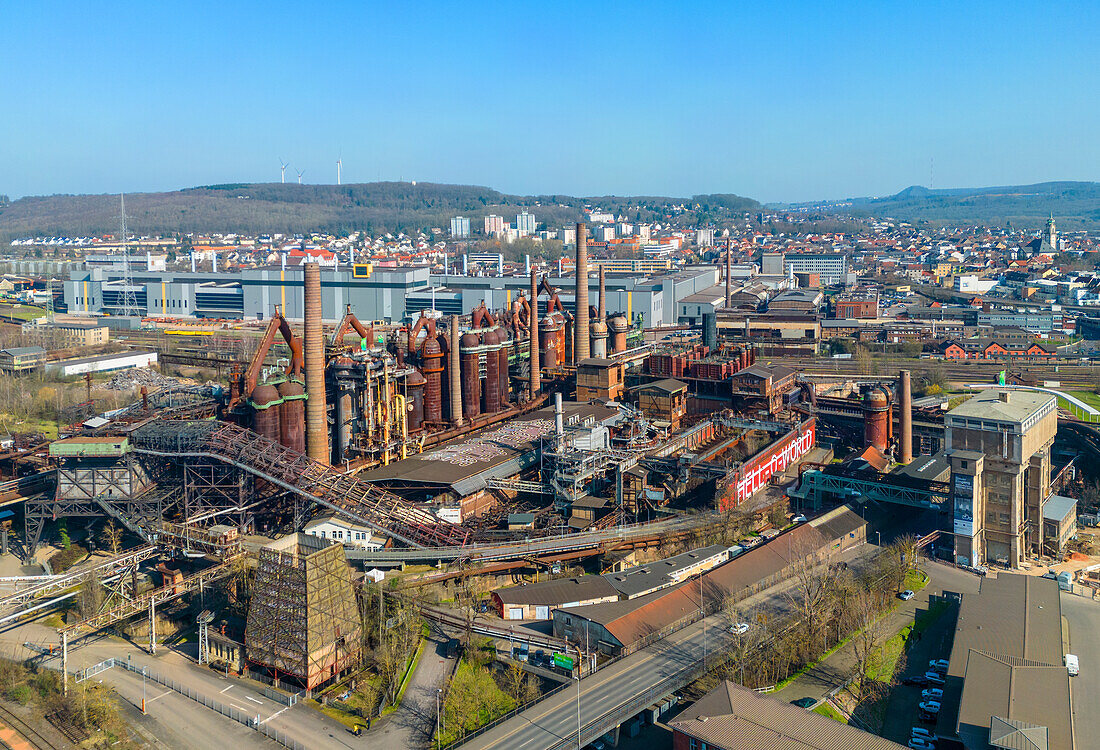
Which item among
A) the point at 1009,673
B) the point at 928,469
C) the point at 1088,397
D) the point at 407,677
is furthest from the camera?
the point at 1088,397

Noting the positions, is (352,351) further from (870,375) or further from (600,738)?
(870,375)

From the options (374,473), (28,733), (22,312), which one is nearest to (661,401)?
(374,473)

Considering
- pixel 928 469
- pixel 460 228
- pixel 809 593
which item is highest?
pixel 460 228

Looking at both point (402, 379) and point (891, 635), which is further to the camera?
point (402, 379)

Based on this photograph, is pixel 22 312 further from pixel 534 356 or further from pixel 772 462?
pixel 772 462

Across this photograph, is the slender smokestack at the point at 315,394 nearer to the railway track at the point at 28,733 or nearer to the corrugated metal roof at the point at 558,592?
the corrugated metal roof at the point at 558,592

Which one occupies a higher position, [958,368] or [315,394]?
[315,394]

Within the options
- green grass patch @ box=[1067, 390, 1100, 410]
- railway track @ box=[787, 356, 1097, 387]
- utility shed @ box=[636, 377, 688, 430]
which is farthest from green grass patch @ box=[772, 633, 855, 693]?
railway track @ box=[787, 356, 1097, 387]
